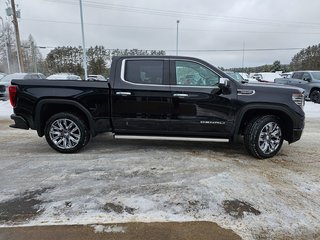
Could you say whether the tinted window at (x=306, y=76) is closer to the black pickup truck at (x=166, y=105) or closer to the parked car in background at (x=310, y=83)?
the parked car in background at (x=310, y=83)

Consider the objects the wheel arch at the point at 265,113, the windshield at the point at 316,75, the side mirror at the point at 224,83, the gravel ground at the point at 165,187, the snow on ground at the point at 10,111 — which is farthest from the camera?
the windshield at the point at 316,75

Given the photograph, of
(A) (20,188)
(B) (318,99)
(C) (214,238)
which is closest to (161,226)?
(C) (214,238)

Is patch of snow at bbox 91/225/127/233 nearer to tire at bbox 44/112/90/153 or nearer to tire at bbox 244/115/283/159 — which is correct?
tire at bbox 44/112/90/153

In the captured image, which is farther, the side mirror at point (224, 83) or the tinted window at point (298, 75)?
the tinted window at point (298, 75)

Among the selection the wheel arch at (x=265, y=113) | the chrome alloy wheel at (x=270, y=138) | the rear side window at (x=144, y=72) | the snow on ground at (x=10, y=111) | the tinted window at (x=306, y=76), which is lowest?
the snow on ground at (x=10, y=111)

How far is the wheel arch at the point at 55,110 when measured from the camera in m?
5.30

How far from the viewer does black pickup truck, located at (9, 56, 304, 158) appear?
516cm

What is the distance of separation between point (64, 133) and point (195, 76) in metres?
2.70

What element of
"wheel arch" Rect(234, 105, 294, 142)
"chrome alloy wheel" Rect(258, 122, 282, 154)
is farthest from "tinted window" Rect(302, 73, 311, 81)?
"chrome alloy wheel" Rect(258, 122, 282, 154)

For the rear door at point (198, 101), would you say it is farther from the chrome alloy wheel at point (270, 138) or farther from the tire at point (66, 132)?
the tire at point (66, 132)

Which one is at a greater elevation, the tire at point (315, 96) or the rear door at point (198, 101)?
the rear door at point (198, 101)

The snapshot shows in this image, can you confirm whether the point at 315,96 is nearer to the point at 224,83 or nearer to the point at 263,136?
the point at 263,136

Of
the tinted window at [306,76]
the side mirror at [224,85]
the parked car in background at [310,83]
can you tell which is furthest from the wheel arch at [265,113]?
the tinted window at [306,76]

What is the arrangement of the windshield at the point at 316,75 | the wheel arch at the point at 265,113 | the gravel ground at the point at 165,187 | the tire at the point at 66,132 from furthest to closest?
the windshield at the point at 316,75 → the tire at the point at 66,132 → the wheel arch at the point at 265,113 → the gravel ground at the point at 165,187
